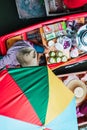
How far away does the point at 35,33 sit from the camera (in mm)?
2227

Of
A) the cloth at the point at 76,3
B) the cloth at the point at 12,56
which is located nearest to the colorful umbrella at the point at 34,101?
the cloth at the point at 12,56

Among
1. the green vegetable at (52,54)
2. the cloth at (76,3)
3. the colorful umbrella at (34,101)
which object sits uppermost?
the cloth at (76,3)

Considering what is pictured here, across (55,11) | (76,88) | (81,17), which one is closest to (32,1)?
(55,11)

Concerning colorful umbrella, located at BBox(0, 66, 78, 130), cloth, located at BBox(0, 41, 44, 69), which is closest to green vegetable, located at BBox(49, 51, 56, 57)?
cloth, located at BBox(0, 41, 44, 69)

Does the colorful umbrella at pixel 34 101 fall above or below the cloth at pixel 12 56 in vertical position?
below

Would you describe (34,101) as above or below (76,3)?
below

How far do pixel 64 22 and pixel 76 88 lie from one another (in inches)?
17.2

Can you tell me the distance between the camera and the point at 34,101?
1844mm

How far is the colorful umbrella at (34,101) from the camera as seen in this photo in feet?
5.97

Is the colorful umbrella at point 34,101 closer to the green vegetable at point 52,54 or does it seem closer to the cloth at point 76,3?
the green vegetable at point 52,54

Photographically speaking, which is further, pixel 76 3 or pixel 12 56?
pixel 12 56

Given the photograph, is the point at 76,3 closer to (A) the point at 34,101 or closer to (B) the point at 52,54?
(B) the point at 52,54

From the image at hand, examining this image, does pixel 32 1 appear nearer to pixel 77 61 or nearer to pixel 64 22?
pixel 64 22

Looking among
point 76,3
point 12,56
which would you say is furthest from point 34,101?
point 76,3
